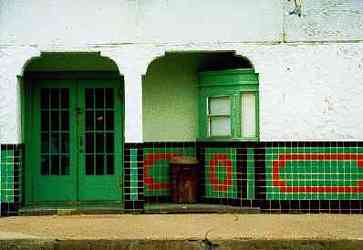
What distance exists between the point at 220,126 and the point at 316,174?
193 centimetres

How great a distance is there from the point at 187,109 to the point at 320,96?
2562 mm

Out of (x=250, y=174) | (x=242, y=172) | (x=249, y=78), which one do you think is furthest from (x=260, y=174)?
(x=249, y=78)

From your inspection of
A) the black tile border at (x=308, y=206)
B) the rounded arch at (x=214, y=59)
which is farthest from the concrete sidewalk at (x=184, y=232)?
the rounded arch at (x=214, y=59)

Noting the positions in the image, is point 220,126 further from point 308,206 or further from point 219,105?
point 308,206

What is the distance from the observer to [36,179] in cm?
1391

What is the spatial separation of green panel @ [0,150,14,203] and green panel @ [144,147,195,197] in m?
2.45

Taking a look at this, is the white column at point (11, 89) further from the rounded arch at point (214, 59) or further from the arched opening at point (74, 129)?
the rounded arch at point (214, 59)

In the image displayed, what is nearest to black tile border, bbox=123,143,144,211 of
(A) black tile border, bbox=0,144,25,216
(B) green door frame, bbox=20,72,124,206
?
(B) green door frame, bbox=20,72,124,206

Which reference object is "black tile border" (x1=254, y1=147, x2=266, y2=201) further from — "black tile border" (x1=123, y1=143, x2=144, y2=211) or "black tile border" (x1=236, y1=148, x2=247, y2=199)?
"black tile border" (x1=123, y1=143, x2=144, y2=211)

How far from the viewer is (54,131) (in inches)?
549

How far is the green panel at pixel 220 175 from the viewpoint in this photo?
13180mm

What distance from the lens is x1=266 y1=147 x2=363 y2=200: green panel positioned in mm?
12633

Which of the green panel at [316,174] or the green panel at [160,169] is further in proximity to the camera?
the green panel at [160,169]

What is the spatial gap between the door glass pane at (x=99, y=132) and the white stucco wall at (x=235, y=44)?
127cm
